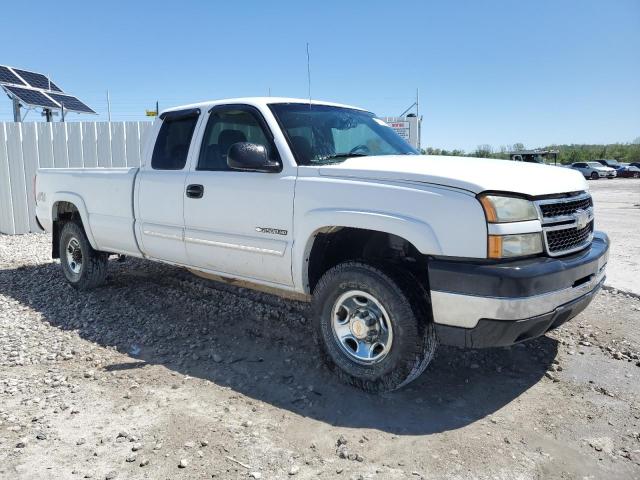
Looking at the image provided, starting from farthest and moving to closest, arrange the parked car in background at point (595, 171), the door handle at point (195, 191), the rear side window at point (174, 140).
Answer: the parked car in background at point (595, 171) < the rear side window at point (174, 140) < the door handle at point (195, 191)

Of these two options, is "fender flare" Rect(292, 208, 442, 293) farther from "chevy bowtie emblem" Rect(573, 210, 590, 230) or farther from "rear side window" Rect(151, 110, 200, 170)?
"rear side window" Rect(151, 110, 200, 170)

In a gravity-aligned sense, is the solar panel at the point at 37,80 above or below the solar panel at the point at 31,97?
above

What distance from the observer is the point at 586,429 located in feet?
10.3

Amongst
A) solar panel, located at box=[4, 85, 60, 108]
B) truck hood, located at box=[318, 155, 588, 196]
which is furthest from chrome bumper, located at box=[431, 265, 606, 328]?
solar panel, located at box=[4, 85, 60, 108]

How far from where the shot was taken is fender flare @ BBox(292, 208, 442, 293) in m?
3.17

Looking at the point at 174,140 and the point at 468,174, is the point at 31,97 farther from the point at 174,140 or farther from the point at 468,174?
the point at 468,174

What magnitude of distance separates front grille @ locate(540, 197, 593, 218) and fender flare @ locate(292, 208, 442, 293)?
0.73 m

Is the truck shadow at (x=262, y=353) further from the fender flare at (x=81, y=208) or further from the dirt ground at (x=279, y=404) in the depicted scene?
the fender flare at (x=81, y=208)

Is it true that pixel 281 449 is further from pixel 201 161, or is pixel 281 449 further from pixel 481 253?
pixel 201 161

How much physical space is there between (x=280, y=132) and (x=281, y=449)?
7.57 ft

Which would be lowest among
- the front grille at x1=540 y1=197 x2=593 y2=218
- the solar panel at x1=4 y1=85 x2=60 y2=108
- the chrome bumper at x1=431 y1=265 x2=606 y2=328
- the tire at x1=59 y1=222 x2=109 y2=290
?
the tire at x1=59 y1=222 x2=109 y2=290

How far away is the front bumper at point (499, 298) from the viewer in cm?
298

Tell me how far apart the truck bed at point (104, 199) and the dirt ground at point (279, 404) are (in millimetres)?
807

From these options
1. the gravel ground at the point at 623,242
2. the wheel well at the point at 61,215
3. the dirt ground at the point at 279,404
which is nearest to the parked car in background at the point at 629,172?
the gravel ground at the point at 623,242
